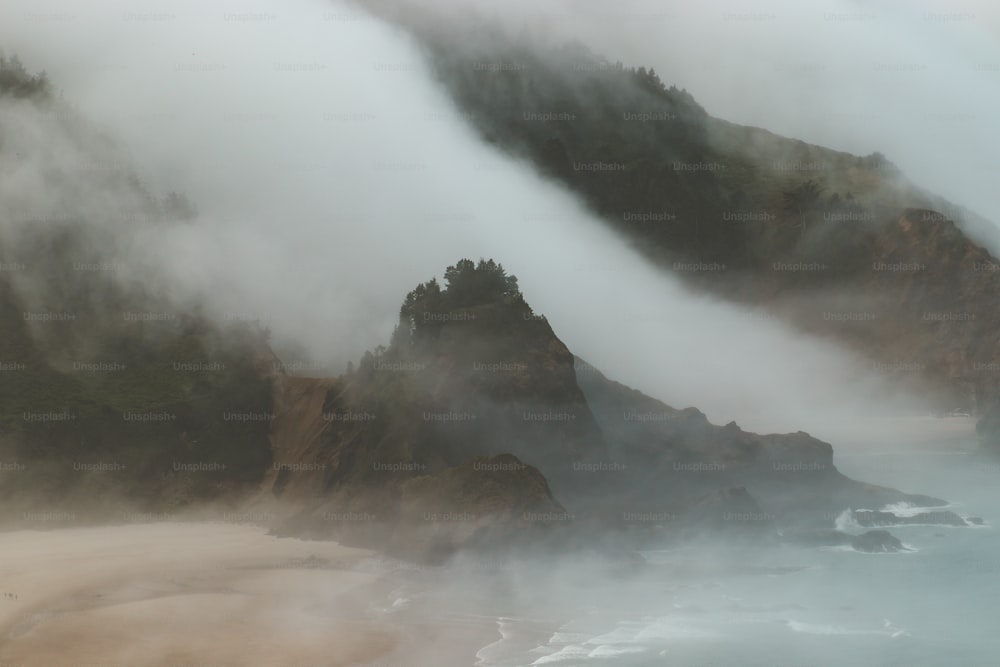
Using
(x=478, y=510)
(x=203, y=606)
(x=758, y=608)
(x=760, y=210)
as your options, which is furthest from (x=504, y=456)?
(x=760, y=210)

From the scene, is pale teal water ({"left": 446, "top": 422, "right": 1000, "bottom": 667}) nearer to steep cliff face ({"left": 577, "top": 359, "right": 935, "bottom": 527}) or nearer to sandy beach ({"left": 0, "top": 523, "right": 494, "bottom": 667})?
sandy beach ({"left": 0, "top": 523, "right": 494, "bottom": 667})

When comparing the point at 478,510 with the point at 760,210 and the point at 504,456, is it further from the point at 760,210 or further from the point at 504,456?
the point at 760,210

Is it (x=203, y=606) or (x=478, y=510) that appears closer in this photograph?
(x=203, y=606)

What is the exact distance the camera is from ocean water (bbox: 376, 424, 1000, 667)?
37219 millimetres

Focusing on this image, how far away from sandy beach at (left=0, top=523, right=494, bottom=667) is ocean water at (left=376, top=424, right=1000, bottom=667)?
2.89m


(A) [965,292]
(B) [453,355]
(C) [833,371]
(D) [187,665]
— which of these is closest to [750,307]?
(C) [833,371]

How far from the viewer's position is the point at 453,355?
53.2 meters

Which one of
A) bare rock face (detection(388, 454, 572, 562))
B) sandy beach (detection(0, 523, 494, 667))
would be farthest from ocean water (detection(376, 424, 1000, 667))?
sandy beach (detection(0, 523, 494, 667))

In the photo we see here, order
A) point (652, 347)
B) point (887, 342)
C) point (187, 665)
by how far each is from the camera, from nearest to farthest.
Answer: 1. point (187, 665)
2. point (652, 347)
3. point (887, 342)

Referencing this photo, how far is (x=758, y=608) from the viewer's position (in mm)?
43062

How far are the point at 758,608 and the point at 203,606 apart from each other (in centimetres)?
1907

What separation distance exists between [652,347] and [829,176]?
3334 centimetres

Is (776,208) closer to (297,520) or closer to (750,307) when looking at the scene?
(750,307)

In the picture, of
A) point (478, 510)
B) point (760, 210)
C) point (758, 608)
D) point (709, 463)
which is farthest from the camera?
point (760, 210)
